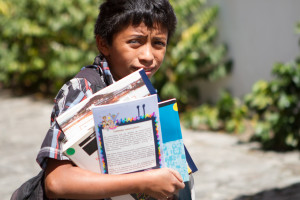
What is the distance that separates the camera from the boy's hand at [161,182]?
1.38 m

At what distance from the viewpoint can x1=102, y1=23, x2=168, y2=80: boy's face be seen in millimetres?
1572

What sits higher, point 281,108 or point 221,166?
point 281,108

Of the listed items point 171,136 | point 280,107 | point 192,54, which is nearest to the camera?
point 171,136

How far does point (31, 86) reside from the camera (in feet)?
30.4

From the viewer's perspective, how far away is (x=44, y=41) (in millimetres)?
8539

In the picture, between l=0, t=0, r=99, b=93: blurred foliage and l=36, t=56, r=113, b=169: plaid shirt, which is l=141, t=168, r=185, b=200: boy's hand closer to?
l=36, t=56, r=113, b=169: plaid shirt

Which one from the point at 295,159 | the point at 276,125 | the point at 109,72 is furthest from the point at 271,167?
the point at 109,72

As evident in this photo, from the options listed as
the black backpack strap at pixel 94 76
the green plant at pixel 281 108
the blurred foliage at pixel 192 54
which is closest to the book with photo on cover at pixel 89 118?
the black backpack strap at pixel 94 76

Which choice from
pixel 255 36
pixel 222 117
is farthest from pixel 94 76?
pixel 255 36

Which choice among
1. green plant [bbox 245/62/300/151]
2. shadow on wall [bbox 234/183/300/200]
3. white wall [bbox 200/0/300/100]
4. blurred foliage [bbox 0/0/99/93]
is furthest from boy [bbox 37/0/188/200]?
blurred foliage [bbox 0/0/99/93]

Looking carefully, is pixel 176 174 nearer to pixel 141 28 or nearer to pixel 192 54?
pixel 141 28

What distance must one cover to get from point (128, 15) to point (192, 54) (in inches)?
174

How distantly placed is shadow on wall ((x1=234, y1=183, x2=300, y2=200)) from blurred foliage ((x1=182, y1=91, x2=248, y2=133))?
1663 mm

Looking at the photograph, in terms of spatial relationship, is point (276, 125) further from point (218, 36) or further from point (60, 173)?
point (60, 173)
